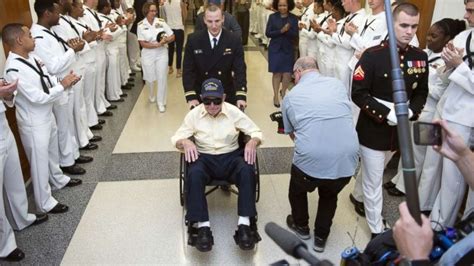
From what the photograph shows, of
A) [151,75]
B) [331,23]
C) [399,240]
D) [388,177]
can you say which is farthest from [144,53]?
[399,240]

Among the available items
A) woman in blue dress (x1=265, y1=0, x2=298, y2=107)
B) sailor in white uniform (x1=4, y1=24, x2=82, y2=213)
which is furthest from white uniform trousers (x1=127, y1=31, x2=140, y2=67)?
sailor in white uniform (x1=4, y1=24, x2=82, y2=213)

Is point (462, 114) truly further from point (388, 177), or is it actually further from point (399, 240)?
point (399, 240)

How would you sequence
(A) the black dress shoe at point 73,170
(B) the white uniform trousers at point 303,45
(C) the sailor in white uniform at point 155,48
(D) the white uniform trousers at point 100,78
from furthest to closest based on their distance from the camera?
(B) the white uniform trousers at point 303,45 < (C) the sailor in white uniform at point 155,48 < (D) the white uniform trousers at point 100,78 < (A) the black dress shoe at point 73,170

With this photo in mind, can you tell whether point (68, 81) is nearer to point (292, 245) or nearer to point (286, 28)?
point (292, 245)

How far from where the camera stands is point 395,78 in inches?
39.0

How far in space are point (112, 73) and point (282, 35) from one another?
264cm

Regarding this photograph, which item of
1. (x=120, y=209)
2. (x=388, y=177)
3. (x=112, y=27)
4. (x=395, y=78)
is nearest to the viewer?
(x=395, y=78)

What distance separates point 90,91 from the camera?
4797 mm

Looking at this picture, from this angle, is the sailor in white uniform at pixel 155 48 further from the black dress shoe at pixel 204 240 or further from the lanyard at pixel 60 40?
the black dress shoe at pixel 204 240

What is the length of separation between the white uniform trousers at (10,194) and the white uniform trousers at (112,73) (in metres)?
3.23

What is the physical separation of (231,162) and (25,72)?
5.65 ft

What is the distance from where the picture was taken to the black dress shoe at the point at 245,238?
8.79 feet

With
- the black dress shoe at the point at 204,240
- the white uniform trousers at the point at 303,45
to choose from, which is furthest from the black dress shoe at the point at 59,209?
the white uniform trousers at the point at 303,45

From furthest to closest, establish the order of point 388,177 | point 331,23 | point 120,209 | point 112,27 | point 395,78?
point 112,27
point 331,23
point 388,177
point 120,209
point 395,78
